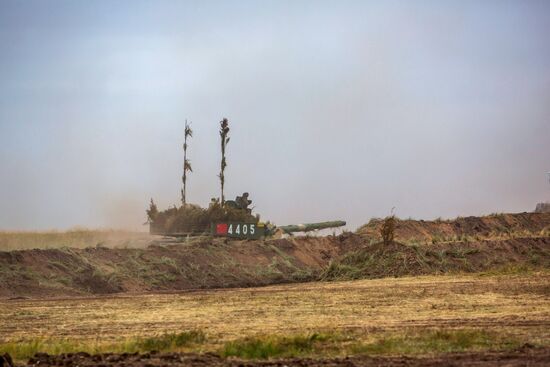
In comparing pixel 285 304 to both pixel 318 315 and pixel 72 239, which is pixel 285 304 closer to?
pixel 318 315

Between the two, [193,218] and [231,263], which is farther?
[193,218]

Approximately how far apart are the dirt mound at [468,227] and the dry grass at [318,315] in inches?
848

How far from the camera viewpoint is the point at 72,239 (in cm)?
5753

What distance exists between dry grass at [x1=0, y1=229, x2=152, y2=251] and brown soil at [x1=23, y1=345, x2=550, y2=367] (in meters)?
34.0

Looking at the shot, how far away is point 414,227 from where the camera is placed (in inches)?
2266

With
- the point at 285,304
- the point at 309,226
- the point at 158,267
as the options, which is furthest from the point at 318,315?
the point at 309,226

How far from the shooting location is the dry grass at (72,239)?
51112 mm

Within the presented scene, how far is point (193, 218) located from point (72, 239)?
34.4ft

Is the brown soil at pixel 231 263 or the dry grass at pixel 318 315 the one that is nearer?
the dry grass at pixel 318 315

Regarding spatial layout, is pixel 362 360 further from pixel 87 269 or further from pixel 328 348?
pixel 87 269

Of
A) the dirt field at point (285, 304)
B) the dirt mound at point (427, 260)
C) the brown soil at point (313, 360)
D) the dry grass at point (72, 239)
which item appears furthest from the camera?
the dry grass at point (72, 239)

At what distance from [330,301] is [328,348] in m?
11.0

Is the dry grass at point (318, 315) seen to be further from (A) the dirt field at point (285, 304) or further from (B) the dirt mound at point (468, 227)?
(B) the dirt mound at point (468, 227)

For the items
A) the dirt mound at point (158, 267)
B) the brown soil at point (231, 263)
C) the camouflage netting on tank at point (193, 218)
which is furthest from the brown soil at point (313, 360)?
the camouflage netting on tank at point (193, 218)
